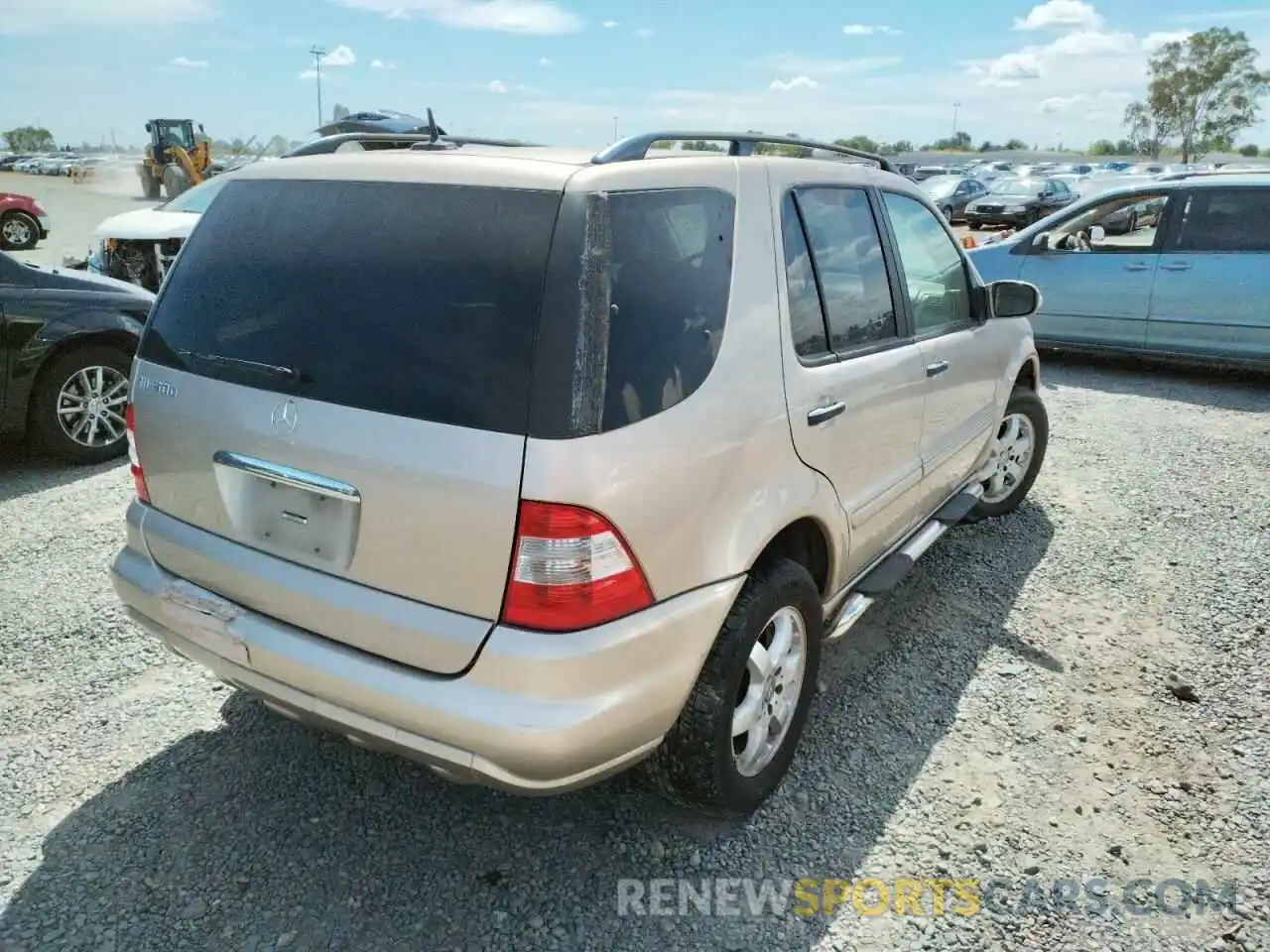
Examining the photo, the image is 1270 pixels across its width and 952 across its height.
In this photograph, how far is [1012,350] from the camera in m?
4.48

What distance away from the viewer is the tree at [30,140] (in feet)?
420

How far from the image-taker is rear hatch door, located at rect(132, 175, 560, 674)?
199 centimetres

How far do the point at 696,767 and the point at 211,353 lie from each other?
1666 millimetres

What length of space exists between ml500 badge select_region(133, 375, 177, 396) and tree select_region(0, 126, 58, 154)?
490ft

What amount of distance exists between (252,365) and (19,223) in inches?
840

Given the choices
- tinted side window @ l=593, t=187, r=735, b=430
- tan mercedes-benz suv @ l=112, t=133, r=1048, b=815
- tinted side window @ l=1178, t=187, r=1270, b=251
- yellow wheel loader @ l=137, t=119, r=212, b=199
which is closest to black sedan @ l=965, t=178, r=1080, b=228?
tinted side window @ l=1178, t=187, r=1270, b=251

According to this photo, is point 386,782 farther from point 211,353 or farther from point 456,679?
point 211,353

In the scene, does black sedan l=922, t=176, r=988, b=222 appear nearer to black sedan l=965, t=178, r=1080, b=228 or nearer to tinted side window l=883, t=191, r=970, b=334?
black sedan l=965, t=178, r=1080, b=228

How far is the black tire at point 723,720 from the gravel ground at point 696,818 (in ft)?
0.56

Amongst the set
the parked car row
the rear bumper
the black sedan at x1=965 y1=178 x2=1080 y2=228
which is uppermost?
the parked car row

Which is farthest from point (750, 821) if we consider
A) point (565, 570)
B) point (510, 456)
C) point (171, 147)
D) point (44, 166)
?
point (44, 166)

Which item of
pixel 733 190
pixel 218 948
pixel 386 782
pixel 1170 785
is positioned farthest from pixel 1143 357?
pixel 218 948

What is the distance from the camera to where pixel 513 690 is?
1974 millimetres

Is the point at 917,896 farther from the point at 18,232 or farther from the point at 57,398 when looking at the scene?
the point at 18,232
